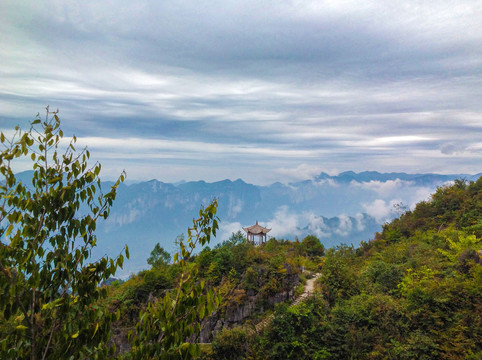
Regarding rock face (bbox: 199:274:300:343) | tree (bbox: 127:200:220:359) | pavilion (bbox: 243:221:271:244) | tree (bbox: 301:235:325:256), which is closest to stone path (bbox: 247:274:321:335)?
rock face (bbox: 199:274:300:343)

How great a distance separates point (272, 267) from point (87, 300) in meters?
17.7

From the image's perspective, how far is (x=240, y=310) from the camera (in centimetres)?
1830

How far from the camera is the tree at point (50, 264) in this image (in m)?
2.64

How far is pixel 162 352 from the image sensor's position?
116 inches

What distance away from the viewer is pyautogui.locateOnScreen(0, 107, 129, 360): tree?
264cm

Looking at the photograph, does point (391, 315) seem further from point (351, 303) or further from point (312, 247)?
point (312, 247)

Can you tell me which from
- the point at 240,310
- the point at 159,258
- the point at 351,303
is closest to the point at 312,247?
the point at 240,310

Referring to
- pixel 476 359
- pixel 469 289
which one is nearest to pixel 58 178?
pixel 476 359

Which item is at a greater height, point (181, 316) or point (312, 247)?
point (181, 316)

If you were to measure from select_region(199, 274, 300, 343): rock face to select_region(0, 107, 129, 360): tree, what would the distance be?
15.8 metres

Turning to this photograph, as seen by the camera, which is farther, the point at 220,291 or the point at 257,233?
the point at 257,233

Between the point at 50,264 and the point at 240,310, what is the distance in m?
17.1

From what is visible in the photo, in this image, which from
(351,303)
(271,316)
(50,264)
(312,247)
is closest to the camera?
(50,264)

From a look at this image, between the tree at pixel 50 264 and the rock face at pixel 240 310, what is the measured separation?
15816 mm
